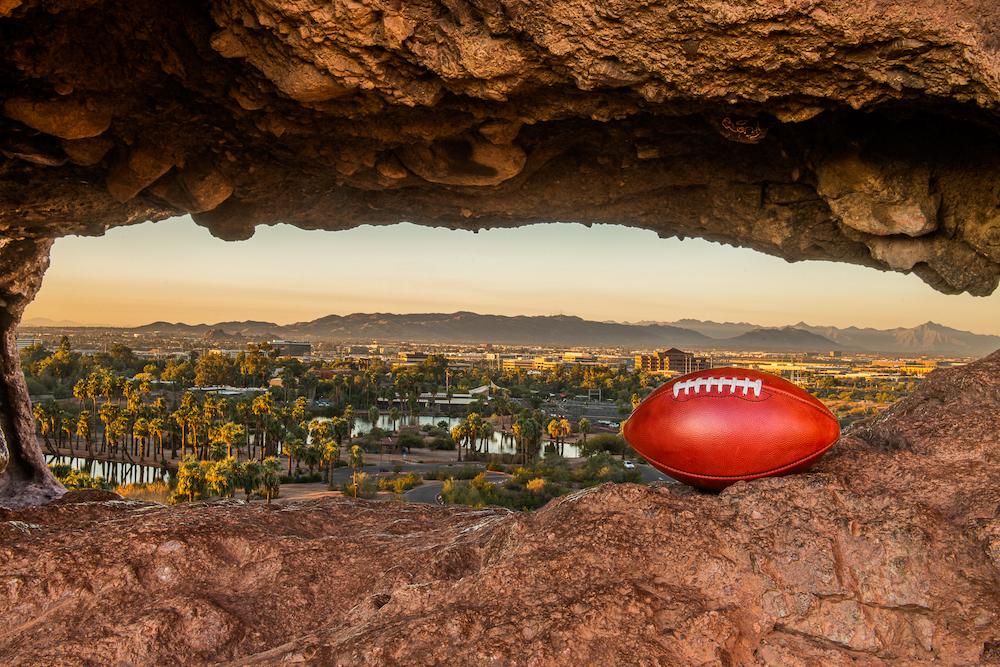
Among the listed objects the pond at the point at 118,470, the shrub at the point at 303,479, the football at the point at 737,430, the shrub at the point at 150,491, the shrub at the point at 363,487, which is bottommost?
the pond at the point at 118,470

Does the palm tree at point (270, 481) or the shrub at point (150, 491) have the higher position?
the palm tree at point (270, 481)

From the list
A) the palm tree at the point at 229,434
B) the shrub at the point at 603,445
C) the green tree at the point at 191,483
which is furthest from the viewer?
the shrub at the point at 603,445

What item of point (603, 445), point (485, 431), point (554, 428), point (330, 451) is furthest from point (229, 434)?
point (603, 445)

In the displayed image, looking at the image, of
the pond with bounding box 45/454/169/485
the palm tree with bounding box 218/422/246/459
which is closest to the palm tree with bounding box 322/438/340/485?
the palm tree with bounding box 218/422/246/459

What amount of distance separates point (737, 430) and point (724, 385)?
1.06 ft

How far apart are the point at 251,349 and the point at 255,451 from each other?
2523 cm

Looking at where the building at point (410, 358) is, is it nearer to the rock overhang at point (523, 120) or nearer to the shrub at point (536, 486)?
the shrub at point (536, 486)

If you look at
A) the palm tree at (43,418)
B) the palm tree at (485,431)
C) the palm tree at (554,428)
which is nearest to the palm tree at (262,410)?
the palm tree at (43,418)

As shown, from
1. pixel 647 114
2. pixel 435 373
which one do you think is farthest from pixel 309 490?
pixel 647 114

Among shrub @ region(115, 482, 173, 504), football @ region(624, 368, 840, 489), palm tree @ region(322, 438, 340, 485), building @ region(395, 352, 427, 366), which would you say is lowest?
shrub @ region(115, 482, 173, 504)

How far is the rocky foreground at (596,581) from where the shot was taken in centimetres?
318

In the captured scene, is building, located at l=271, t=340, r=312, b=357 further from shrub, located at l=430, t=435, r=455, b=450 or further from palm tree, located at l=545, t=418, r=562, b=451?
palm tree, located at l=545, t=418, r=562, b=451

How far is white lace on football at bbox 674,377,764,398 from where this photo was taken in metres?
4.59

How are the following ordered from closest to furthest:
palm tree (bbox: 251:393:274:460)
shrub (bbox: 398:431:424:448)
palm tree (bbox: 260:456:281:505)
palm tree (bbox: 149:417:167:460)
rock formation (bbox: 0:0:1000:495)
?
rock formation (bbox: 0:0:1000:495) < palm tree (bbox: 260:456:281:505) < palm tree (bbox: 149:417:167:460) < palm tree (bbox: 251:393:274:460) < shrub (bbox: 398:431:424:448)
